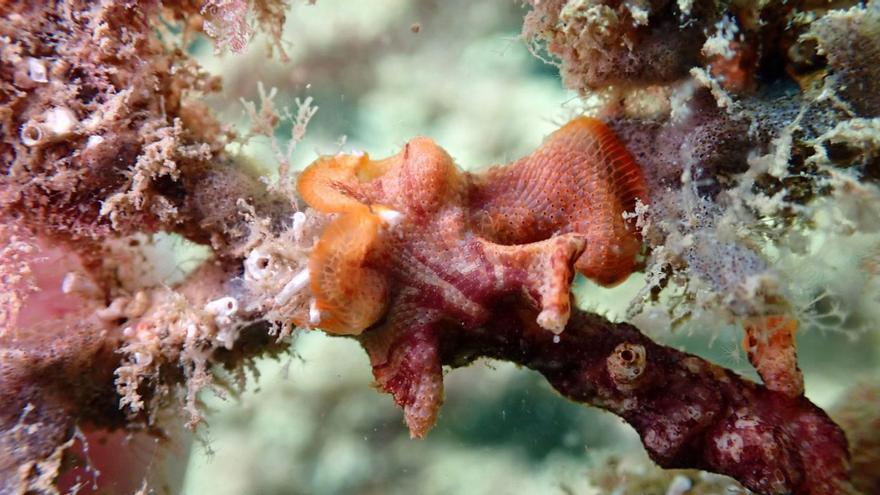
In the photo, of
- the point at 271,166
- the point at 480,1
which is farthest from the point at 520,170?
the point at 480,1

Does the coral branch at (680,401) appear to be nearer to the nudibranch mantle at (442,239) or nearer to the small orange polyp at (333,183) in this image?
the nudibranch mantle at (442,239)

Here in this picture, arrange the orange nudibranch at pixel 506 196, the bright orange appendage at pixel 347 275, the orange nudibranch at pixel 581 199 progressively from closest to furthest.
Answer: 1. the bright orange appendage at pixel 347 275
2. the orange nudibranch at pixel 506 196
3. the orange nudibranch at pixel 581 199

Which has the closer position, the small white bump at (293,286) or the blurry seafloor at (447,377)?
the small white bump at (293,286)

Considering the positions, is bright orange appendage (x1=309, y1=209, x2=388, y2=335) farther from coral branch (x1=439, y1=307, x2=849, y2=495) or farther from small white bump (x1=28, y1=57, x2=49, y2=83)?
small white bump (x1=28, y1=57, x2=49, y2=83)

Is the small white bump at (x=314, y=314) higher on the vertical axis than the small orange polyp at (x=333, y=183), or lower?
lower

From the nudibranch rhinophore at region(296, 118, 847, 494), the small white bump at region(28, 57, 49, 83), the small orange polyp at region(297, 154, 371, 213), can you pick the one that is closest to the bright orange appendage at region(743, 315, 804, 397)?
the nudibranch rhinophore at region(296, 118, 847, 494)

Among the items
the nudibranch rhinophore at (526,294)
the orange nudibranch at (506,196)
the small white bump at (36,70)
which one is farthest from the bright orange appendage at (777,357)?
the small white bump at (36,70)
